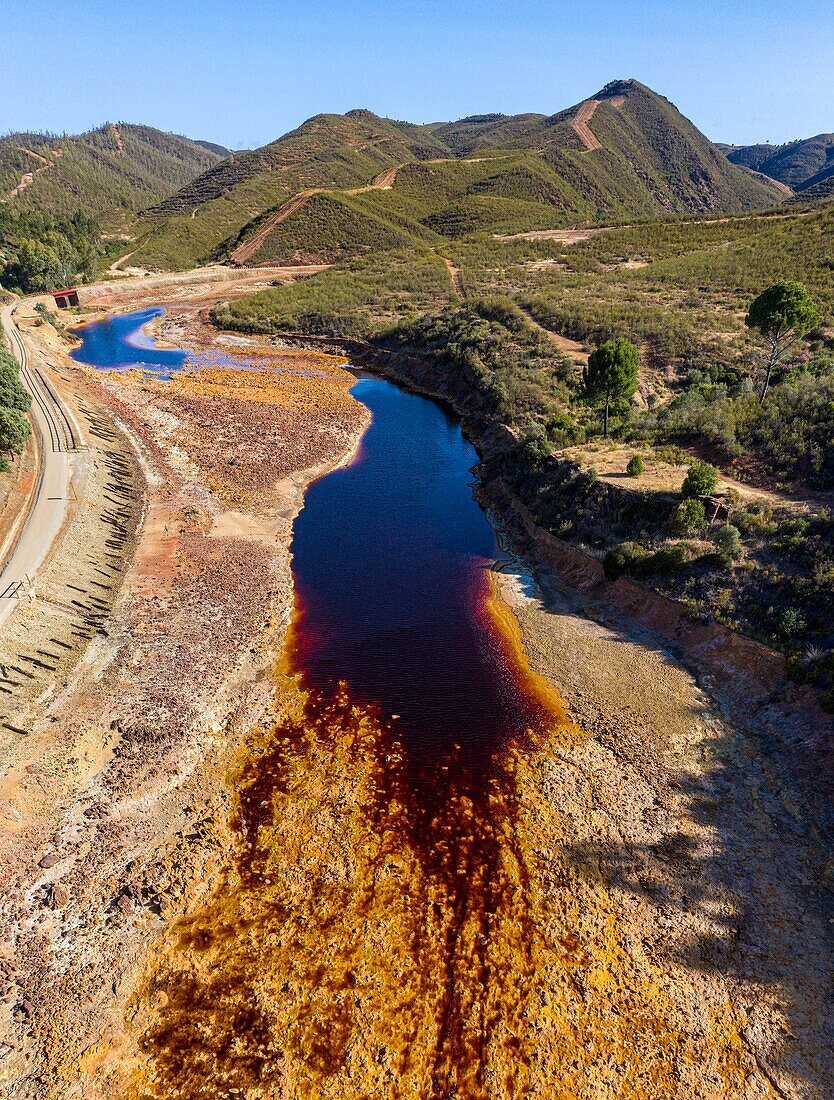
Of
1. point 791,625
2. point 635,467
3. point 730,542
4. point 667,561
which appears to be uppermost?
point 635,467

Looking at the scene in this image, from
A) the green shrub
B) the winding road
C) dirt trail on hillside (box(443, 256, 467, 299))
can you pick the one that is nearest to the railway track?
the winding road

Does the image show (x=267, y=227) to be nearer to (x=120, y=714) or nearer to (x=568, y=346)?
(x=568, y=346)

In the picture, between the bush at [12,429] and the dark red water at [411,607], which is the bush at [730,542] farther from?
the bush at [12,429]

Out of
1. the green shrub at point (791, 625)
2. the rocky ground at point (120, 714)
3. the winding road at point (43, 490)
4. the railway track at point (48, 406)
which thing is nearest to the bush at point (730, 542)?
the green shrub at point (791, 625)

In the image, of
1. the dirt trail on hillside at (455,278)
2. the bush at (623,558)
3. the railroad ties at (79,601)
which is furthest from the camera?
the dirt trail on hillside at (455,278)

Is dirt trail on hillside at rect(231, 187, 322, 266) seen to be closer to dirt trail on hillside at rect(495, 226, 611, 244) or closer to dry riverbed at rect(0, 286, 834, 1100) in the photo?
dirt trail on hillside at rect(495, 226, 611, 244)

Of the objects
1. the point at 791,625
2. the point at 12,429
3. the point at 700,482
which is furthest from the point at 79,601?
the point at 791,625
